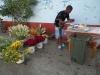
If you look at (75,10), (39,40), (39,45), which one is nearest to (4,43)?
(39,40)

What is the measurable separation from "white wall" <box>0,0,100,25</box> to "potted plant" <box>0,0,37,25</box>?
0.32 m

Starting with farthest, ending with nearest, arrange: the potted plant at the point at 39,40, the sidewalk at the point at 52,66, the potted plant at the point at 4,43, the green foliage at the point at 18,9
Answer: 1. the green foliage at the point at 18,9
2. the potted plant at the point at 39,40
3. the potted plant at the point at 4,43
4. the sidewalk at the point at 52,66

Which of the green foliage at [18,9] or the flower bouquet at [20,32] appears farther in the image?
the green foliage at [18,9]

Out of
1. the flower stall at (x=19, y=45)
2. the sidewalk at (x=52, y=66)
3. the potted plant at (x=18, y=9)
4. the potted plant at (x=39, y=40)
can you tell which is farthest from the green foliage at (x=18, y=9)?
the sidewalk at (x=52, y=66)

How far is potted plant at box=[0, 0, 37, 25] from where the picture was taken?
5.55 meters

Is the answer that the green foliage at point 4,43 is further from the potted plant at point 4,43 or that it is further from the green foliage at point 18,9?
the green foliage at point 18,9

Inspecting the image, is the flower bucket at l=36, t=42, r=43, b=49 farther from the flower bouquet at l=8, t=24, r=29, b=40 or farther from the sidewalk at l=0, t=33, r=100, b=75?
the flower bouquet at l=8, t=24, r=29, b=40

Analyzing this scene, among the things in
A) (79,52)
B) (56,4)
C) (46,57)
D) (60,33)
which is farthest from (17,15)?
(79,52)

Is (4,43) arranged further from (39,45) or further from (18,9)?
(18,9)

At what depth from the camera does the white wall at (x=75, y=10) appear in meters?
4.78

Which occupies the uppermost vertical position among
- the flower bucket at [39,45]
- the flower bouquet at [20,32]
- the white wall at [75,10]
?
the white wall at [75,10]

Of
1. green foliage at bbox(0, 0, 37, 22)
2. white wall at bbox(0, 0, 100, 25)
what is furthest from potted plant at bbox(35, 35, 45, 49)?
green foliage at bbox(0, 0, 37, 22)

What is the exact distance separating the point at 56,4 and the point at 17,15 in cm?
197

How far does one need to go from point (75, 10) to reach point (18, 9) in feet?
8.52
